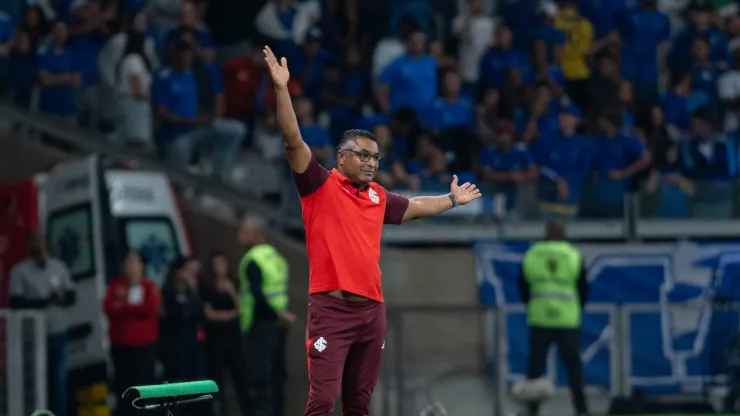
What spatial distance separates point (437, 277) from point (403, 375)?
2.21 metres

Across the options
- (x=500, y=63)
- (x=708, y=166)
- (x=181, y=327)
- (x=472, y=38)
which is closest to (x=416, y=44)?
(x=500, y=63)

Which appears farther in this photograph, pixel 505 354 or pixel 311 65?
pixel 311 65

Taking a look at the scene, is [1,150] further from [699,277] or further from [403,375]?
[699,277]

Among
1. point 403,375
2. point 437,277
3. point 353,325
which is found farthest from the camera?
point 437,277

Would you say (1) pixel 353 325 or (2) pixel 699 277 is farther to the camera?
(2) pixel 699 277

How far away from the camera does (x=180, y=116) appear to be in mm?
18578

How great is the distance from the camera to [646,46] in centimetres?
2069

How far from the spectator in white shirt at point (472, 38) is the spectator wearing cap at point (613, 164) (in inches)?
67.1

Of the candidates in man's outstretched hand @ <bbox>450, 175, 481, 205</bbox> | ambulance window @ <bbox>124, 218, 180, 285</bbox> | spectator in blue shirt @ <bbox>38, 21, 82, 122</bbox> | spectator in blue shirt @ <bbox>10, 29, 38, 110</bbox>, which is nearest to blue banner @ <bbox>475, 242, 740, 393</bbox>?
ambulance window @ <bbox>124, 218, 180, 285</bbox>

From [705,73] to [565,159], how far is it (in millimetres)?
2545

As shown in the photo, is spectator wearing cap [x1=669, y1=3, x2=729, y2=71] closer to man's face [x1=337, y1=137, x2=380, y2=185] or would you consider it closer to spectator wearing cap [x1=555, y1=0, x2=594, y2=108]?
spectator wearing cap [x1=555, y1=0, x2=594, y2=108]

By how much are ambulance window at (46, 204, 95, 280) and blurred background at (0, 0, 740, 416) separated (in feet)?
0.10

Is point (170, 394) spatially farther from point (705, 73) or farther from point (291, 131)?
point (705, 73)

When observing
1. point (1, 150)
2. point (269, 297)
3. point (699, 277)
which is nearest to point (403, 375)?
point (269, 297)
